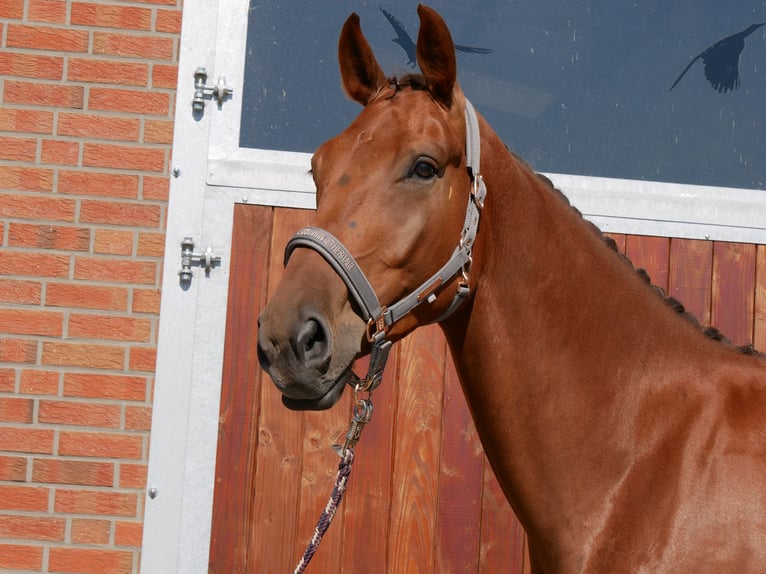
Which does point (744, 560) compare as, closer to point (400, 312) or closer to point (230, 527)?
point (400, 312)

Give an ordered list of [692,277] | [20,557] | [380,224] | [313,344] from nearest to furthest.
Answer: [313,344] → [380,224] → [20,557] → [692,277]

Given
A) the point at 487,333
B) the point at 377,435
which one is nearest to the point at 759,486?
the point at 487,333

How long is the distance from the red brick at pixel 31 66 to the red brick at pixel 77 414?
1.23 metres

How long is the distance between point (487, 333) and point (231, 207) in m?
1.37

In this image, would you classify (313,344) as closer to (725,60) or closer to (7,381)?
(7,381)

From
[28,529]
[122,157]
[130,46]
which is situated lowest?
[28,529]

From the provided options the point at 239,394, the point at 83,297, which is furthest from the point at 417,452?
the point at 83,297

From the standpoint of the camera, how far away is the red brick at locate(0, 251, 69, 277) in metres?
2.89

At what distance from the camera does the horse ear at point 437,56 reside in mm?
1905

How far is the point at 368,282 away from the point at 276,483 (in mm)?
1391

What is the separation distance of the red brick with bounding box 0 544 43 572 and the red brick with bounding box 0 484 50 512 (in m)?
0.14

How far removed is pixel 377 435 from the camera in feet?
9.60

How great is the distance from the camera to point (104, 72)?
295 cm

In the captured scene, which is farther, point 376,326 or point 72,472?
point 72,472
